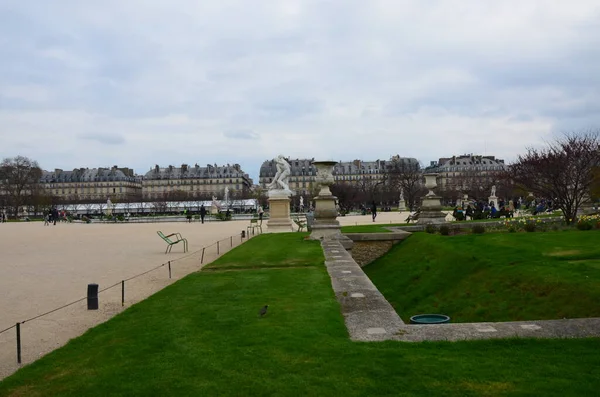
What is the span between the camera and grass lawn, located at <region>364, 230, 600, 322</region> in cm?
955

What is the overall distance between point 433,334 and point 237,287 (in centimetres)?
534

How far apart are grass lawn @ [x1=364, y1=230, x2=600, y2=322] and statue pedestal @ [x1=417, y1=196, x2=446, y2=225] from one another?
6994 millimetres

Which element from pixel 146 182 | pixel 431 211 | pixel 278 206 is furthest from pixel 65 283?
pixel 146 182

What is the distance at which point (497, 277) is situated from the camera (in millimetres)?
11867

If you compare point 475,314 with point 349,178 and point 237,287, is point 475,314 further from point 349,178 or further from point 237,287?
point 349,178

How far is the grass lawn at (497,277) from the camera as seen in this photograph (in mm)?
9547

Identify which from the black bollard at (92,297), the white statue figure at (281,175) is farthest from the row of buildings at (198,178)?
the black bollard at (92,297)

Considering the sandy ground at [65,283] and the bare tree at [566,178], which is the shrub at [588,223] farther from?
the sandy ground at [65,283]

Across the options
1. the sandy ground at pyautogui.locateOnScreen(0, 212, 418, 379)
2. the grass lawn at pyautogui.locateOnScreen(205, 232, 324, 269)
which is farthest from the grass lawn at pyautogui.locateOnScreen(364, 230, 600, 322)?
the sandy ground at pyautogui.locateOnScreen(0, 212, 418, 379)

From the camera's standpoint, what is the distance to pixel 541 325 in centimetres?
703

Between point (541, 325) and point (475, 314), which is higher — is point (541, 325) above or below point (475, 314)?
above

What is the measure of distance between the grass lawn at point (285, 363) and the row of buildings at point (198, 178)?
422ft

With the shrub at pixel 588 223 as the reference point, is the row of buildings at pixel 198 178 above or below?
above

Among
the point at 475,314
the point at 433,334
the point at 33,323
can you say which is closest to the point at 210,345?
the point at 433,334
